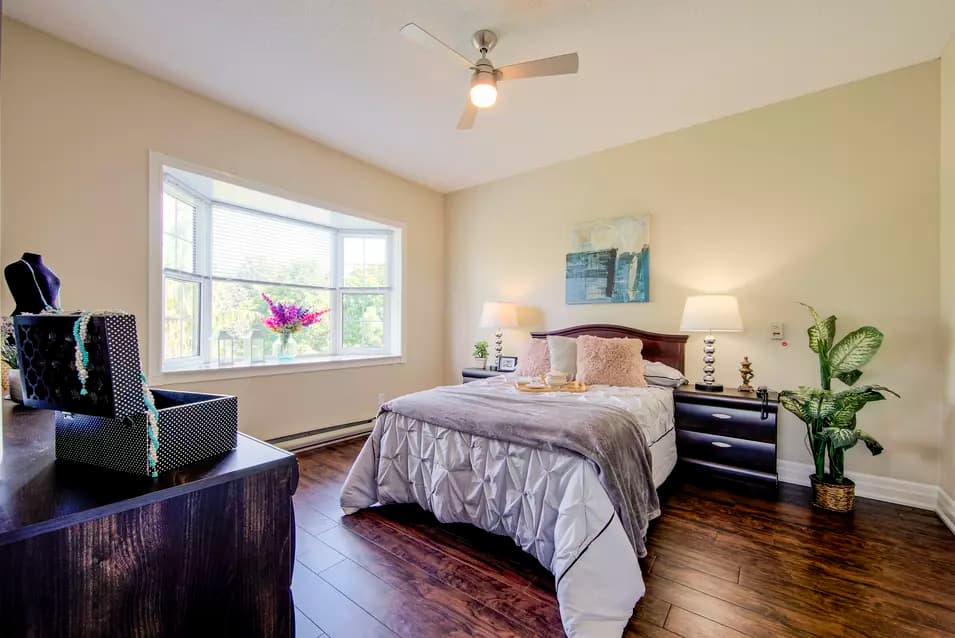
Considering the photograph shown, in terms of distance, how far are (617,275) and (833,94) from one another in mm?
1874

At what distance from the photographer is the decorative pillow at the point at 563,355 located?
3.47 metres

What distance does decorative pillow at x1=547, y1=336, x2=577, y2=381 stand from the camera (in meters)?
3.47

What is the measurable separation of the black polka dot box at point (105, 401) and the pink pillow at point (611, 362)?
9.03ft

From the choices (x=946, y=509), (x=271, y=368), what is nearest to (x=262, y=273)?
(x=271, y=368)

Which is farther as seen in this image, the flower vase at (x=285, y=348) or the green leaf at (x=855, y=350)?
the flower vase at (x=285, y=348)

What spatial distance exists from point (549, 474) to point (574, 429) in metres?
0.23

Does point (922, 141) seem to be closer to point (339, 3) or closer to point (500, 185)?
point (500, 185)

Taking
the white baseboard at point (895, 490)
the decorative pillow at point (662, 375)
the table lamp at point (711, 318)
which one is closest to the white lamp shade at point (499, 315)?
the decorative pillow at point (662, 375)

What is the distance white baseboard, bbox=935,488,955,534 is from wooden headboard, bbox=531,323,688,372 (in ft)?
5.08

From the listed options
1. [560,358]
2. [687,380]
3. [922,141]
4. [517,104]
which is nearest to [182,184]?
[517,104]

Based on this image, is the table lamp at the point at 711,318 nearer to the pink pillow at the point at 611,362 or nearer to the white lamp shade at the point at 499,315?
the pink pillow at the point at 611,362

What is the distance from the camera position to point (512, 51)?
2523 millimetres

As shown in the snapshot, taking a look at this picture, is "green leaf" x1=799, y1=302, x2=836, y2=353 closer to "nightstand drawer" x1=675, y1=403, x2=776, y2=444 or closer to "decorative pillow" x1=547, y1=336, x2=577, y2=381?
"nightstand drawer" x1=675, y1=403, x2=776, y2=444

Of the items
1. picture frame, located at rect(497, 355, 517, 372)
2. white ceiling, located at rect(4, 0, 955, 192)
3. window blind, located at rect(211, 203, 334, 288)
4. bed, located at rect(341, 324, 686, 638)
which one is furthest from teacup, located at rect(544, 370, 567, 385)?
window blind, located at rect(211, 203, 334, 288)
